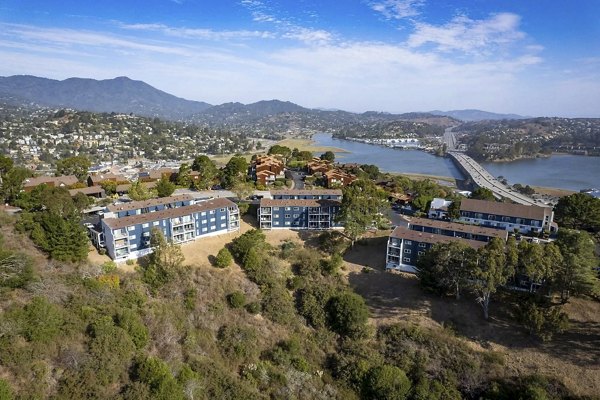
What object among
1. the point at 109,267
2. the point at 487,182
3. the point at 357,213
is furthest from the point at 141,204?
the point at 487,182

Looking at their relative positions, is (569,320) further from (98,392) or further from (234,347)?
(98,392)

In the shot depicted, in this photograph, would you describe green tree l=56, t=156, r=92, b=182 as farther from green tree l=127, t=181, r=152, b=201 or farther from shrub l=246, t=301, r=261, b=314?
shrub l=246, t=301, r=261, b=314

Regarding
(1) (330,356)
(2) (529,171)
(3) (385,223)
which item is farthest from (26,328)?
(2) (529,171)

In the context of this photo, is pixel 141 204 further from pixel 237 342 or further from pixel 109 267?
pixel 237 342

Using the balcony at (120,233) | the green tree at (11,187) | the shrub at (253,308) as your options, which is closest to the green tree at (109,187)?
the green tree at (11,187)

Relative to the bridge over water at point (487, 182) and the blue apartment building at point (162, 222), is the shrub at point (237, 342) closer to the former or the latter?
the blue apartment building at point (162, 222)
